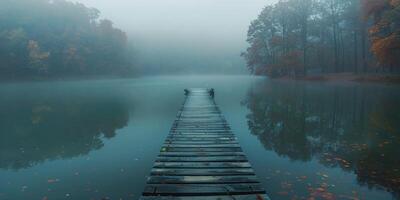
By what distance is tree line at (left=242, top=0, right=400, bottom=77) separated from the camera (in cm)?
5147

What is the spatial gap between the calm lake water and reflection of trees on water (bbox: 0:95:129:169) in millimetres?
37

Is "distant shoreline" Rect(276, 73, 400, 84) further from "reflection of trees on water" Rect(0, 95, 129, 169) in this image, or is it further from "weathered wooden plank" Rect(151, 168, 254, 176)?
"weathered wooden plank" Rect(151, 168, 254, 176)

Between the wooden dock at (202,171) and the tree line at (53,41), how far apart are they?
2401 inches

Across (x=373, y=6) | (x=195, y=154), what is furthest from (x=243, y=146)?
(x=373, y=6)

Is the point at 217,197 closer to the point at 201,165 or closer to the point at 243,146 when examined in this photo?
the point at 201,165

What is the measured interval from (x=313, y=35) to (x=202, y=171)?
61250 mm

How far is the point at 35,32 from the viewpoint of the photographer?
66750 mm

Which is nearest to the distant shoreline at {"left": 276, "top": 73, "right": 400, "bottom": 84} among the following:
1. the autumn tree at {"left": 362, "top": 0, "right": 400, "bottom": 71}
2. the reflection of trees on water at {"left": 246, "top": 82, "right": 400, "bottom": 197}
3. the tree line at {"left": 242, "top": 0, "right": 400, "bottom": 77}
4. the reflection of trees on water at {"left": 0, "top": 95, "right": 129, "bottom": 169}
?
the autumn tree at {"left": 362, "top": 0, "right": 400, "bottom": 71}

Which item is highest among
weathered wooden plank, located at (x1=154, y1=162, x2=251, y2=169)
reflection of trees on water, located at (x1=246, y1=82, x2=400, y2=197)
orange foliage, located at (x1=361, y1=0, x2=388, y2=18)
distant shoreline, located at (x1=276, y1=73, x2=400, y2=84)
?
orange foliage, located at (x1=361, y1=0, x2=388, y2=18)

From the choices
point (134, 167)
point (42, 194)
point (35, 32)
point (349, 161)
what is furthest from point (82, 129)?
point (35, 32)

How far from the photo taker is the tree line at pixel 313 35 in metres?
51.5

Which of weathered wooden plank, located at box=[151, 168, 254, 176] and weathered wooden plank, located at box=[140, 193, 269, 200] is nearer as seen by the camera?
weathered wooden plank, located at box=[140, 193, 269, 200]

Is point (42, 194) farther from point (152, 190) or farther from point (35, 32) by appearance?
point (35, 32)

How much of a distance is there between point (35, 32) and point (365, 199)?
7408 cm
